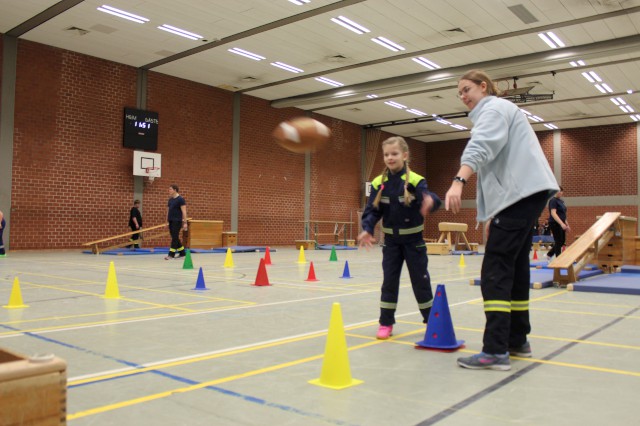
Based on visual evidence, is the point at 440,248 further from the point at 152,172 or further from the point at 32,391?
the point at 32,391

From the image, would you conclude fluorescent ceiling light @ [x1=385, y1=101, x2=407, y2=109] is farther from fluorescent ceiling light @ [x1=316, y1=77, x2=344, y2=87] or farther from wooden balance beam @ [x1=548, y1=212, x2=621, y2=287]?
wooden balance beam @ [x1=548, y1=212, x2=621, y2=287]

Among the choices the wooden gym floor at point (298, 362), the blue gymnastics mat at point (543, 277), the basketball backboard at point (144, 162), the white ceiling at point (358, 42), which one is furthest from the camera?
Result: the basketball backboard at point (144, 162)

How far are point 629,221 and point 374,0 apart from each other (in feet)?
27.2

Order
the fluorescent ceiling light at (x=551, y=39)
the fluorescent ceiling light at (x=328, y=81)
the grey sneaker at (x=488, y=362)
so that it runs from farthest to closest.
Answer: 1. the fluorescent ceiling light at (x=328, y=81)
2. the fluorescent ceiling light at (x=551, y=39)
3. the grey sneaker at (x=488, y=362)

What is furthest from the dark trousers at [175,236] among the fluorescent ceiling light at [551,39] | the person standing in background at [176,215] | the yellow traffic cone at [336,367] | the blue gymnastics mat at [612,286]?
the fluorescent ceiling light at [551,39]

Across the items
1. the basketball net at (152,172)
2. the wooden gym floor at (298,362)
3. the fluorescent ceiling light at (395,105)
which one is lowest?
the wooden gym floor at (298,362)

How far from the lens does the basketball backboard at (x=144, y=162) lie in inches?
783

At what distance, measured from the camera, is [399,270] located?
4637 mm

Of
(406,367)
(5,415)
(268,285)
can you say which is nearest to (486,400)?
(406,367)

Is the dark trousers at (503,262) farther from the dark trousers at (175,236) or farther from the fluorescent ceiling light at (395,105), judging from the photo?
the fluorescent ceiling light at (395,105)

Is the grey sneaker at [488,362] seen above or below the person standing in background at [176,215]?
below

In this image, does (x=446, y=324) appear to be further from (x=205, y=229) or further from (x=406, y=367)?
(x=205, y=229)

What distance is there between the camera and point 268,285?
8.34 m

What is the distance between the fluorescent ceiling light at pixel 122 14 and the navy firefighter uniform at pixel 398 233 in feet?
43.4
